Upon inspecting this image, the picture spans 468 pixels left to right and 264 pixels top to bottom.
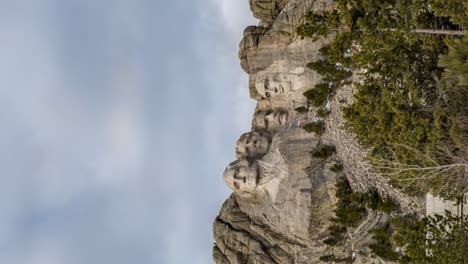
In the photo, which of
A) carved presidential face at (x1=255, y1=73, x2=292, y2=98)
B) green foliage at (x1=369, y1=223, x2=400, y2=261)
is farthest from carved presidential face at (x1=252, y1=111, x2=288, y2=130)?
green foliage at (x1=369, y1=223, x2=400, y2=261)

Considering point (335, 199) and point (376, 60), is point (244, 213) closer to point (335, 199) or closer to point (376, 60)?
point (335, 199)

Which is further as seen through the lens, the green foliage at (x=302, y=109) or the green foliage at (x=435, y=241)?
the green foliage at (x=302, y=109)

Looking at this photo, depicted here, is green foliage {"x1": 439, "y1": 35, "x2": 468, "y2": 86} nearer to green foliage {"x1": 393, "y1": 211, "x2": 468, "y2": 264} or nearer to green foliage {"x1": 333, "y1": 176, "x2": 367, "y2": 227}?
green foliage {"x1": 393, "y1": 211, "x2": 468, "y2": 264}

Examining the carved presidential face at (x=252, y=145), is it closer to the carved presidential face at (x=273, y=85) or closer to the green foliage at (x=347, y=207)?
the carved presidential face at (x=273, y=85)

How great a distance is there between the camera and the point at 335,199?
20.5 metres

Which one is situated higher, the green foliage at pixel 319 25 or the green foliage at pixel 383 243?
the green foliage at pixel 319 25

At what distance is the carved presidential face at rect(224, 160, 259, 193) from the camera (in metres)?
22.3

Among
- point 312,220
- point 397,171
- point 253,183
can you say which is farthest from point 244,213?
point 397,171

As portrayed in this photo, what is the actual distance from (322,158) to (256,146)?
12.5 feet

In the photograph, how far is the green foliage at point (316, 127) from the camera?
21.8 meters

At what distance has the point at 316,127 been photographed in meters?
21.8

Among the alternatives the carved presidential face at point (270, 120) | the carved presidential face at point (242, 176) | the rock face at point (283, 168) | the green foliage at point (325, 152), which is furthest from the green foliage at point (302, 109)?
the carved presidential face at point (242, 176)

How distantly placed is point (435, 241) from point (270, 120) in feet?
37.0

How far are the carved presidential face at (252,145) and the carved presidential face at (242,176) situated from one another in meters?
1.12
